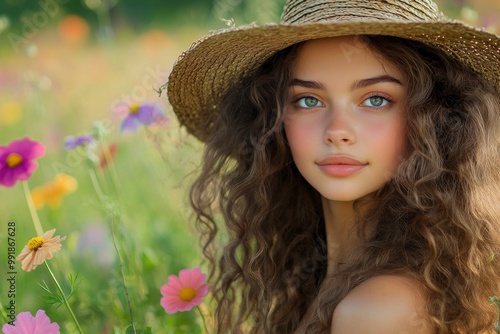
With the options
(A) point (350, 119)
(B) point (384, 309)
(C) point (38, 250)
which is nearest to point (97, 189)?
(C) point (38, 250)

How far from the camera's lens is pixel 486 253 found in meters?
1.96

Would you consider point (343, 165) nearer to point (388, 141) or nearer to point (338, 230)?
point (388, 141)

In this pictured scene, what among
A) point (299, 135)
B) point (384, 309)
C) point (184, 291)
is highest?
point (299, 135)

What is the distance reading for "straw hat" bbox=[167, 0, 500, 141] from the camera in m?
1.83

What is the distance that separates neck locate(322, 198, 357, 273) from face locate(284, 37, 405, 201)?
151mm

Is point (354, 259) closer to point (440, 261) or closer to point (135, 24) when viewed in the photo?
point (440, 261)

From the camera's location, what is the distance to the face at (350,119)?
75.5 inches

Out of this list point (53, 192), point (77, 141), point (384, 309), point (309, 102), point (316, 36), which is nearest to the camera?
point (384, 309)

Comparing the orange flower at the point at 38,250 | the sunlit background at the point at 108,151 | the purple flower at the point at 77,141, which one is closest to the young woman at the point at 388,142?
the sunlit background at the point at 108,151

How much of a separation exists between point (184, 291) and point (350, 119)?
578 mm

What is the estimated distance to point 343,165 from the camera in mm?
1930

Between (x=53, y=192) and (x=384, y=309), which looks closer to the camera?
(x=384, y=309)

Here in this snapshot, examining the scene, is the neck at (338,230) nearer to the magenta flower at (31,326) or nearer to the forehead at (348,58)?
the forehead at (348,58)

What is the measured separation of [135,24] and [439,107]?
4.54 meters
